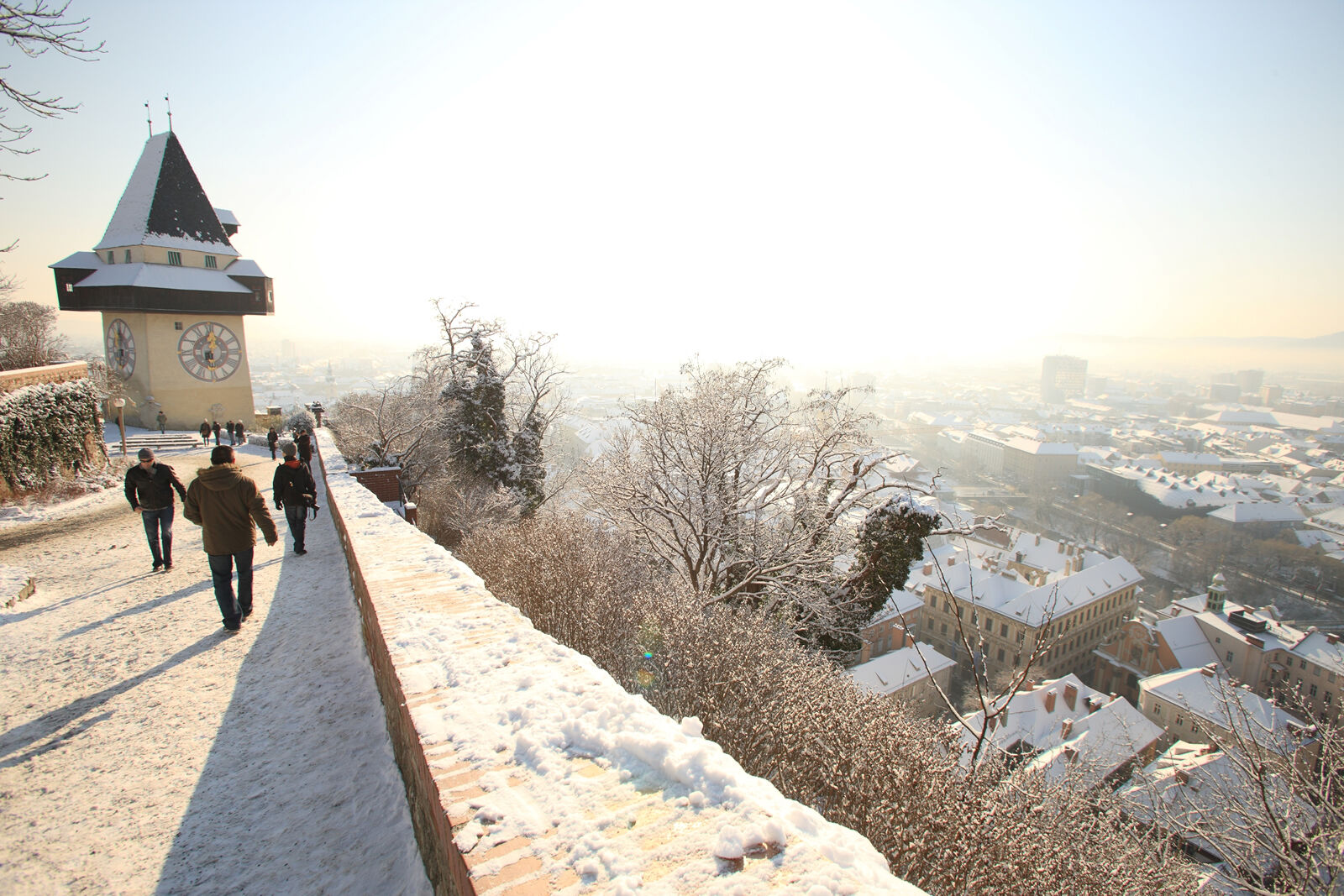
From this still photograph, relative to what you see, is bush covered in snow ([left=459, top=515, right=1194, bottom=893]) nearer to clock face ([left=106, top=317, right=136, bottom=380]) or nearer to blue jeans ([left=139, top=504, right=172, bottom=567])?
blue jeans ([left=139, top=504, right=172, bottom=567])

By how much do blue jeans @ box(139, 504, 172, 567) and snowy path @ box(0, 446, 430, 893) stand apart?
52 centimetres

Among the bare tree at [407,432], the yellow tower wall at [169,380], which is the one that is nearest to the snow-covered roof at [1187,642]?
the bare tree at [407,432]

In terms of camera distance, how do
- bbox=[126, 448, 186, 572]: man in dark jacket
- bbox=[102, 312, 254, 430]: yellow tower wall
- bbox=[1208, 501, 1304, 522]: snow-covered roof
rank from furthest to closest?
bbox=[1208, 501, 1304, 522]: snow-covered roof, bbox=[102, 312, 254, 430]: yellow tower wall, bbox=[126, 448, 186, 572]: man in dark jacket

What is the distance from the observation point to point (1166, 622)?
28609 mm

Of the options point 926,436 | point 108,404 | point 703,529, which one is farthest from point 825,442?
point 926,436

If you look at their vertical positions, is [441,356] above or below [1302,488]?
above

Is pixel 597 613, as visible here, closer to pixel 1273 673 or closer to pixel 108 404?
pixel 108 404

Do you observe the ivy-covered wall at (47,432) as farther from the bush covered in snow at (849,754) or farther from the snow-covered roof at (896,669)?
the snow-covered roof at (896,669)

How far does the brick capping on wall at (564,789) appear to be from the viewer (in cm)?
157

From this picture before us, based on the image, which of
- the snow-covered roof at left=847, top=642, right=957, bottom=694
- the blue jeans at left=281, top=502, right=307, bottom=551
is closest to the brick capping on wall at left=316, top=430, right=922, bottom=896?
the blue jeans at left=281, top=502, right=307, bottom=551

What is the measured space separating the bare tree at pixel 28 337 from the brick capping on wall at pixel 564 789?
47.9 feet

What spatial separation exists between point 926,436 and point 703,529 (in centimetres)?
8230

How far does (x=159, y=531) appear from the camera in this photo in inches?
250

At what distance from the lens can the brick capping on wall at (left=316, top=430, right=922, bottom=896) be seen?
5.14ft
